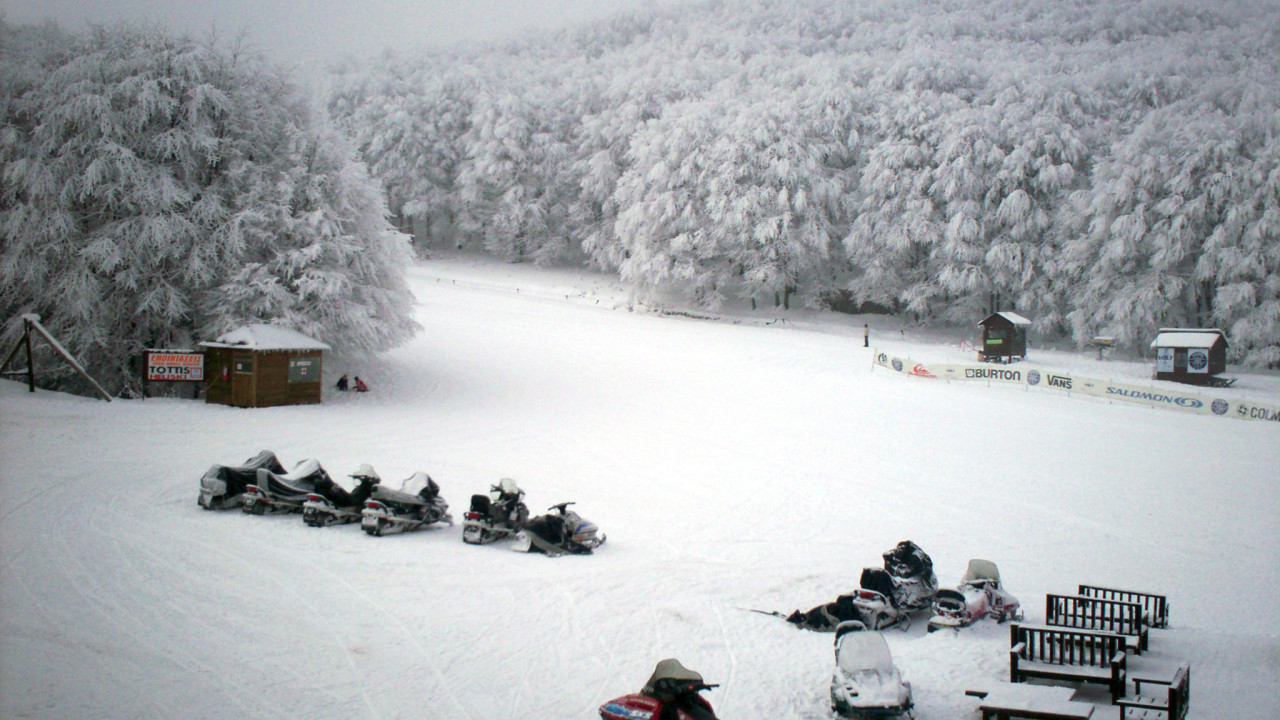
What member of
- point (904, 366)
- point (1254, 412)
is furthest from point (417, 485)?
point (1254, 412)

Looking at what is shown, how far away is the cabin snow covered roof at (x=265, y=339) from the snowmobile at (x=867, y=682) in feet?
66.2

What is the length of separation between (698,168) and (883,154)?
10.6m

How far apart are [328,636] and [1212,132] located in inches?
1511

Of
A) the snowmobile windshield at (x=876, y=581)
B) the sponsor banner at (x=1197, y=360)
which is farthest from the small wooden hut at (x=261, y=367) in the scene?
the sponsor banner at (x=1197, y=360)

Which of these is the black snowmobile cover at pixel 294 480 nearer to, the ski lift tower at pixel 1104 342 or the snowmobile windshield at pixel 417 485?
the snowmobile windshield at pixel 417 485

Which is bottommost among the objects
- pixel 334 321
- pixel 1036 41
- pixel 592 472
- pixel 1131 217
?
pixel 592 472

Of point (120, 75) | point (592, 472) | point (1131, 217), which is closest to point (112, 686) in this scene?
point (592, 472)

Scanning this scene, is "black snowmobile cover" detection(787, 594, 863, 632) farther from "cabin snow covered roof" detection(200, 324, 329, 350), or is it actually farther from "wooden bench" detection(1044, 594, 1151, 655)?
"cabin snow covered roof" detection(200, 324, 329, 350)

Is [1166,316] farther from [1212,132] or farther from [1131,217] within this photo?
[1212,132]

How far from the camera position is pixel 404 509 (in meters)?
11.7

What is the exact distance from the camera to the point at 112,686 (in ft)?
20.9

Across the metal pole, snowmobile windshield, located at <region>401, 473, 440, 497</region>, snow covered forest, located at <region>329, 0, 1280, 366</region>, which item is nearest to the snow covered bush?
the metal pole

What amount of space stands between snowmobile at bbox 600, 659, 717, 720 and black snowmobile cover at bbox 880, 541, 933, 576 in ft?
15.7

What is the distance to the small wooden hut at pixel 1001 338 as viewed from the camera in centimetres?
3528
